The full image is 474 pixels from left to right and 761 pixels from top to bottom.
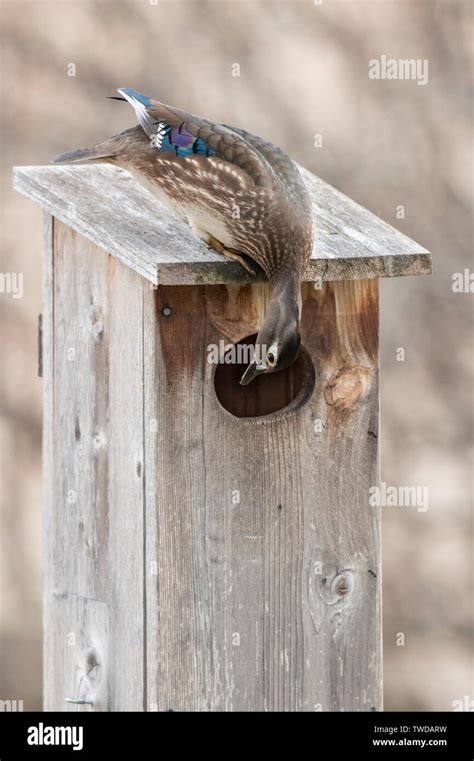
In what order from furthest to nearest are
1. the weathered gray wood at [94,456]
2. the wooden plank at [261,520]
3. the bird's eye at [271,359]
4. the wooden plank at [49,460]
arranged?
1. the wooden plank at [49,460]
2. the weathered gray wood at [94,456]
3. the wooden plank at [261,520]
4. the bird's eye at [271,359]

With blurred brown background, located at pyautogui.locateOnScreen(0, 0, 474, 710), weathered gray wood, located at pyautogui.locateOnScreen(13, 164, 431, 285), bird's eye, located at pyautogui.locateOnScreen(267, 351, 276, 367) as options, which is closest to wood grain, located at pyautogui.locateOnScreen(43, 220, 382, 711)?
weathered gray wood, located at pyautogui.locateOnScreen(13, 164, 431, 285)

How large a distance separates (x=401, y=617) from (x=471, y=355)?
1291mm

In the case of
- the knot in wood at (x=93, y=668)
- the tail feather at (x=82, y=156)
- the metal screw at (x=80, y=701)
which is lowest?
the metal screw at (x=80, y=701)

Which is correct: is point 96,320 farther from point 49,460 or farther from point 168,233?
point 49,460

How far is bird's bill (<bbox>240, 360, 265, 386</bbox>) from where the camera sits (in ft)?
11.1

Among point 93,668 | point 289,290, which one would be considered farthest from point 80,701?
point 289,290

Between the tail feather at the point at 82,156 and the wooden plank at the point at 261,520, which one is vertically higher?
the tail feather at the point at 82,156

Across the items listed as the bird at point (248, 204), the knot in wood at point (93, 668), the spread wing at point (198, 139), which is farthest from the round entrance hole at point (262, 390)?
the knot in wood at point (93, 668)

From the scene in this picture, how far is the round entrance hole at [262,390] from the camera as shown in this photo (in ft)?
12.2

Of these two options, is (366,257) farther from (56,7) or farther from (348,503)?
(56,7)

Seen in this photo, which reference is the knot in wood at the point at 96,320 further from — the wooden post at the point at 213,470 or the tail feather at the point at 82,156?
the tail feather at the point at 82,156

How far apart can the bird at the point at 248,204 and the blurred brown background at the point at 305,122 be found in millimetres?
2881

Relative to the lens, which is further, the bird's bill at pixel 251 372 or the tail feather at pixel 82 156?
the tail feather at pixel 82 156
